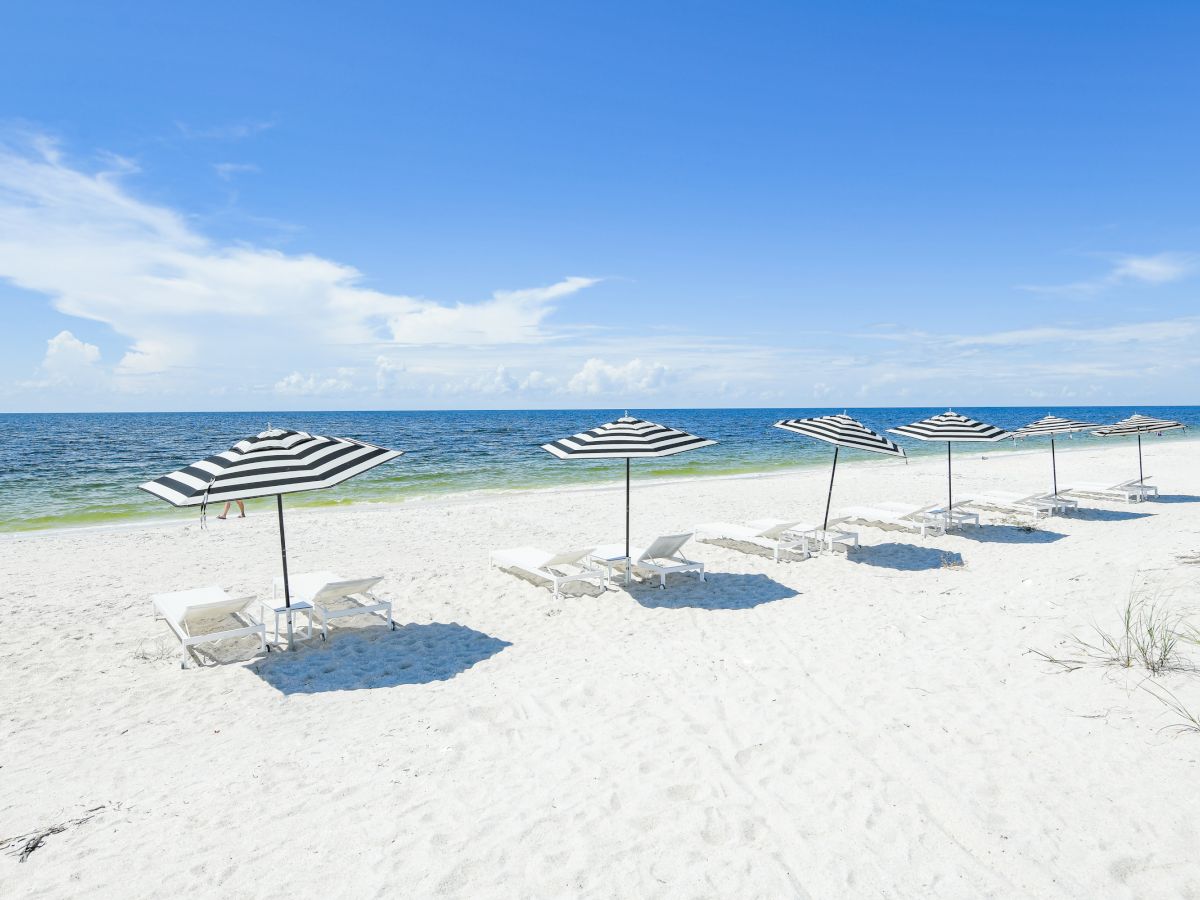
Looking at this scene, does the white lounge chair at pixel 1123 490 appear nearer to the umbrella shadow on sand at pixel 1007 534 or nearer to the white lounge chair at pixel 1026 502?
the white lounge chair at pixel 1026 502

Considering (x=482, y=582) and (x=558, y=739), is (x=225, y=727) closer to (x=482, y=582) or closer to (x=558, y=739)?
(x=558, y=739)

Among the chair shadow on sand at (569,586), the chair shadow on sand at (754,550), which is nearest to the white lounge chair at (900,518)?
the chair shadow on sand at (754,550)

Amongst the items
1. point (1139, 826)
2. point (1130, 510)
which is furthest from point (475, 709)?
point (1130, 510)

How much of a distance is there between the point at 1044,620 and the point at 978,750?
3.02 metres

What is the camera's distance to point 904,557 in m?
10.3

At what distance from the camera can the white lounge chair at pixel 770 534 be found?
10.3 m

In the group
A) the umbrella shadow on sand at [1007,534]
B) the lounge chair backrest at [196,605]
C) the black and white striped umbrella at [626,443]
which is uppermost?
the black and white striped umbrella at [626,443]

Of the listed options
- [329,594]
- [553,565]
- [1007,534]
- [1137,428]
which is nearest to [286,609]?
[329,594]

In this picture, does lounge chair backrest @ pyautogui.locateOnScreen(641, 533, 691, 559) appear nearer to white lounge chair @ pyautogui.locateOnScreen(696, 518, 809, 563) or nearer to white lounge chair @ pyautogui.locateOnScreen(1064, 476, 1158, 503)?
white lounge chair @ pyautogui.locateOnScreen(696, 518, 809, 563)

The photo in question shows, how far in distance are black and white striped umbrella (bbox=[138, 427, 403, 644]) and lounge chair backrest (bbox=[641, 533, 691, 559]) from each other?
145 inches

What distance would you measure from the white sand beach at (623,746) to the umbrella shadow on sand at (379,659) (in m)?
0.03

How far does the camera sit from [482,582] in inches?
359

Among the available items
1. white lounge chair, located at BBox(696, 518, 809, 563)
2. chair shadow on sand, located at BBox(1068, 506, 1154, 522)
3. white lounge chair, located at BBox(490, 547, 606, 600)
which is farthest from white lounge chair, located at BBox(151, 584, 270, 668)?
chair shadow on sand, located at BBox(1068, 506, 1154, 522)

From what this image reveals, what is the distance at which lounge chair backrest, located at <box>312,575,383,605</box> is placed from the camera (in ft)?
23.0
